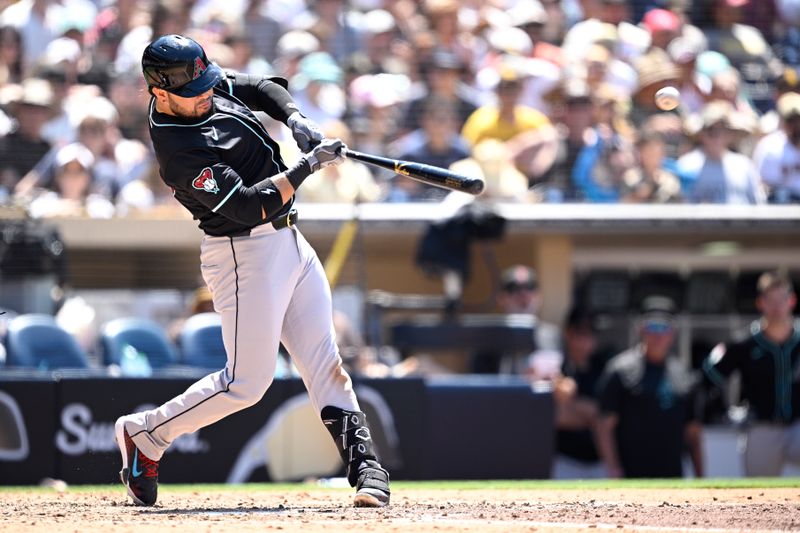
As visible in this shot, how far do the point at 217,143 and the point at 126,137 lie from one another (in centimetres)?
607

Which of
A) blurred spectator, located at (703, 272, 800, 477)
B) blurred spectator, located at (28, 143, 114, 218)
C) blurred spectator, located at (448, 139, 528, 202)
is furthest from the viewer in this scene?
blurred spectator, located at (448, 139, 528, 202)

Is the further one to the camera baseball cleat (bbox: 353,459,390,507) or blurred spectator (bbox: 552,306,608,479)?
blurred spectator (bbox: 552,306,608,479)

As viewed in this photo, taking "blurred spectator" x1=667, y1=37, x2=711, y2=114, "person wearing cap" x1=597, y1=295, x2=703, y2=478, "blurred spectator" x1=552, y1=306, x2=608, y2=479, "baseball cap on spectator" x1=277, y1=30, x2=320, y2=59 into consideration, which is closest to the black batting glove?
"person wearing cap" x1=597, y1=295, x2=703, y2=478

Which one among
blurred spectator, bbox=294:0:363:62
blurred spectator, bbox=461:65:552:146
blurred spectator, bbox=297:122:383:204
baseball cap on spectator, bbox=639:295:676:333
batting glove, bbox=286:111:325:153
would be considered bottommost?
baseball cap on spectator, bbox=639:295:676:333

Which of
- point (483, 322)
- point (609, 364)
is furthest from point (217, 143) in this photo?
point (609, 364)

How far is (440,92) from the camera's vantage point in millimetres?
11578

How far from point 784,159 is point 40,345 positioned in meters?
6.31

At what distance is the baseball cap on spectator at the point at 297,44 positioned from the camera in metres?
11.6

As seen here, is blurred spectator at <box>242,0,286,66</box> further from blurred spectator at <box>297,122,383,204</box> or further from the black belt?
the black belt

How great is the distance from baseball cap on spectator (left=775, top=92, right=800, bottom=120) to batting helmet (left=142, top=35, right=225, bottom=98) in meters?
7.44

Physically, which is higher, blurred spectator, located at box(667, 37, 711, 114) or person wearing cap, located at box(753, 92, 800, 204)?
blurred spectator, located at box(667, 37, 711, 114)

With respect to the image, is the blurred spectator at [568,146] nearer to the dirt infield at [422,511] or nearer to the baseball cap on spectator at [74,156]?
the baseball cap on spectator at [74,156]

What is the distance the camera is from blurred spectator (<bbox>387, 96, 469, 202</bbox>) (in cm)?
1080

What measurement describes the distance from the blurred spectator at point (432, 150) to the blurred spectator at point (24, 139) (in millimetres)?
2785
